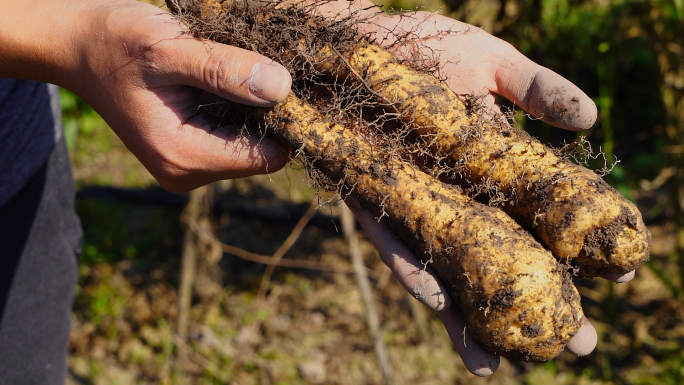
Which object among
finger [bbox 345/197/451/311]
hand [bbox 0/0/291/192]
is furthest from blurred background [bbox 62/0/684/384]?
hand [bbox 0/0/291/192]

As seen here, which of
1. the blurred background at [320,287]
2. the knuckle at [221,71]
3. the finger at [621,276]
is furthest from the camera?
the blurred background at [320,287]

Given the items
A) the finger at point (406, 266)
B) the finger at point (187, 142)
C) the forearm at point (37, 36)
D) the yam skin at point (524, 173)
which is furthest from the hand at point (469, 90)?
the forearm at point (37, 36)

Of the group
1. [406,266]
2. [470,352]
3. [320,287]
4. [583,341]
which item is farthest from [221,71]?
[320,287]

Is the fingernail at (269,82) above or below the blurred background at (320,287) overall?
above

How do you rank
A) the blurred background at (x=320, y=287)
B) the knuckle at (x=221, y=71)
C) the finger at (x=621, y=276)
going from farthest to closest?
the blurred background at (x=320, y=287), the finger at (x=621, y=276), the knuckle at (x=221, y=71)

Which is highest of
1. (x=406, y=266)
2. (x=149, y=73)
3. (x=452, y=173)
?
(x=149, y=73)

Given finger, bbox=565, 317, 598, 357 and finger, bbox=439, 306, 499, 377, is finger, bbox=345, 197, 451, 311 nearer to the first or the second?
finger, bbox=439, 306, 499, 377

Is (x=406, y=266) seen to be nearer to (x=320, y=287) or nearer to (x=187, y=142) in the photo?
(x=187, y=142)

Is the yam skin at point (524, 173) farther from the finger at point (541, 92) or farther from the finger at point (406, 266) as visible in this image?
the finger at point (406, 266)
